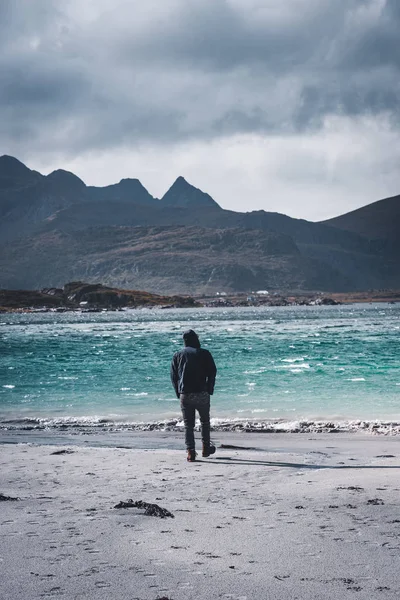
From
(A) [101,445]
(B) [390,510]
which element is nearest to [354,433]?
(A) [101,445]

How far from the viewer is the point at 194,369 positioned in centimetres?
1351

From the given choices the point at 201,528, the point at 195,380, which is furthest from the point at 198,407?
the point at 201,528

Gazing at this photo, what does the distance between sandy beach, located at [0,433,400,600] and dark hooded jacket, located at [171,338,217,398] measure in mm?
1468

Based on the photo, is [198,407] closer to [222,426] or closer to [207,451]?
[207,451]

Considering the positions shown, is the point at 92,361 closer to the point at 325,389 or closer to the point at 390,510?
the point at 325,389

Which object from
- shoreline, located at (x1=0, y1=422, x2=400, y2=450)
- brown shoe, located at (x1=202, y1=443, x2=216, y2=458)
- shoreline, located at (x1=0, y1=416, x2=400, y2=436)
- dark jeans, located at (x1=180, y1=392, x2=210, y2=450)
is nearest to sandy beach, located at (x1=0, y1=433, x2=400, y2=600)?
brown shoe, located at (x1=202, y1=443, x2=216, y2=458)

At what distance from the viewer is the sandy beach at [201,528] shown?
579cm

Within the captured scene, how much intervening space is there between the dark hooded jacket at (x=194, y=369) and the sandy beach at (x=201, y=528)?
4.82 feet

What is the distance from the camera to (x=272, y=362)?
41.4 m

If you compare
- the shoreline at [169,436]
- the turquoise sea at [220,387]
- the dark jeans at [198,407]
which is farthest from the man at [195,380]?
the turquoise sea at [220,387]

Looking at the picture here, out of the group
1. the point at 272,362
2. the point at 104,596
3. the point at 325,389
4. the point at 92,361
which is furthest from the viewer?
the point at 92,361

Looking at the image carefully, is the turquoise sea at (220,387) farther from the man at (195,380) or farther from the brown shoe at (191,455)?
the brown shoe at (191,455)

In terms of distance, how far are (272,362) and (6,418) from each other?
22.0 m

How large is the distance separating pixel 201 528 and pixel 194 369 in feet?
19.7
